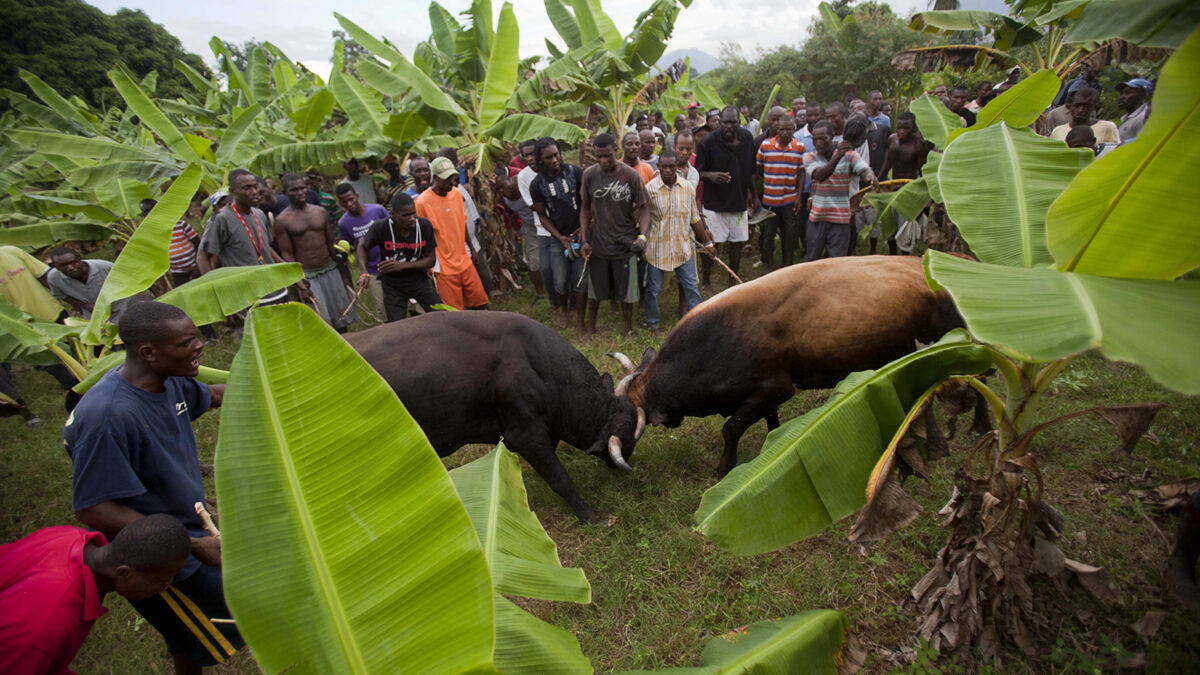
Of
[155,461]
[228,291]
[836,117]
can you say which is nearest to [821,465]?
[155,461]

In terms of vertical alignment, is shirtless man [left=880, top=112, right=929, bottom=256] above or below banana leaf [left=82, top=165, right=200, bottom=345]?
below

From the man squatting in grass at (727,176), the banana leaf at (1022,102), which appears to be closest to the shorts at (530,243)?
the man squatting in grass at (727,176)

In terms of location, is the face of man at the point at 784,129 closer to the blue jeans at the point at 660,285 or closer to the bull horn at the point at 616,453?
the blue jeans at the point at 660,285

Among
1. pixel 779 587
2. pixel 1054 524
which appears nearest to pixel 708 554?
pixel 779 587

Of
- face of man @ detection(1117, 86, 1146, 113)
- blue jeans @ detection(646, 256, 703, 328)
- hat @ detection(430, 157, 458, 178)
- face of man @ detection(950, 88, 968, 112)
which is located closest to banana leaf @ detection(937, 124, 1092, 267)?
blue jeans @ detection(646, 256, 703, 328)

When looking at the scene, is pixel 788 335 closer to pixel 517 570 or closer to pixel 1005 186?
pixel 1005 186

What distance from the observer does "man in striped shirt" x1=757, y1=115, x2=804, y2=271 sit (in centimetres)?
791

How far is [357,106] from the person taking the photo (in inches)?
368

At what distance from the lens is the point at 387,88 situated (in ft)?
28.3

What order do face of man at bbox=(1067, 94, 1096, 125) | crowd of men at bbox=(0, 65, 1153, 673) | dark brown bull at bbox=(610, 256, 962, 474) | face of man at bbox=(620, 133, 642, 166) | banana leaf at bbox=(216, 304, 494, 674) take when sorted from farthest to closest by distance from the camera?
1. face of man at bbox=(620, 133, 642, 166)
2. face of man at bbox=(1067, 94, 1096, 125)
3. dark brown bull at bbox=(610, 256, 962, 474)
4. crowd of men at bbox=(0, 65, 1153, 673)
5. banana leaf at bbox=(216, 304, 494, 674)

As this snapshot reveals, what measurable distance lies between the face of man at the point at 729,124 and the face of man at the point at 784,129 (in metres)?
0.61

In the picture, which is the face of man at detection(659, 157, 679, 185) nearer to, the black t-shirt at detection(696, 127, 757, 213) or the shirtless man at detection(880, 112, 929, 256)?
the black t-shirt at detection(696, 127, 757, 213)

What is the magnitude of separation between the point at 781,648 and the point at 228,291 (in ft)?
11.8

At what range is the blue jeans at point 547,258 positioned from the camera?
7.50m
